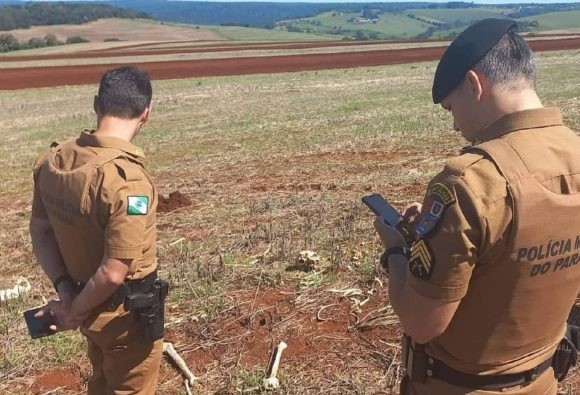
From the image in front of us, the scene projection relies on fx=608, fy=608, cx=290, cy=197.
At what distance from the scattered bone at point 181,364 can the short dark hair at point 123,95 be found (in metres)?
1.91

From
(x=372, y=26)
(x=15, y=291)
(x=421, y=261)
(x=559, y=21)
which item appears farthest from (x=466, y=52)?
(x=372, y=26)

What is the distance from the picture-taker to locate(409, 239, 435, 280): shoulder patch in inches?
69.9

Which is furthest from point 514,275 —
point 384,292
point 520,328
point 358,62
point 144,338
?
point 358,62

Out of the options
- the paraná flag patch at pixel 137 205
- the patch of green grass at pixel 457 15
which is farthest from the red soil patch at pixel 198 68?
the patch of green grass at pixel 457 15

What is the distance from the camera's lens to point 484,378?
6.73 ft

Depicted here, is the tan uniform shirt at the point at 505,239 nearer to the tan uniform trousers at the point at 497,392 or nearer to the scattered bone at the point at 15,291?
the tan uniform trousers at the point at 497,392

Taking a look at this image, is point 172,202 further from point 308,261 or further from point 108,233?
point 108,233

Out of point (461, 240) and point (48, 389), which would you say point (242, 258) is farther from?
point (461, 240)

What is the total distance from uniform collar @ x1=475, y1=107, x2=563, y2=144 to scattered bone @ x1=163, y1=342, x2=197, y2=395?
2.72m

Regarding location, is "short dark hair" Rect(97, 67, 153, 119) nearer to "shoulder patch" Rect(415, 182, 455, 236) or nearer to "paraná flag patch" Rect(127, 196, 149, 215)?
"paraná flag patch" Rect(127, 196, 149, 215)

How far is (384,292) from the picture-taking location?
476 centimetres

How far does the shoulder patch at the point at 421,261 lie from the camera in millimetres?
1775

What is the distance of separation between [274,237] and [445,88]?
4.43 meters

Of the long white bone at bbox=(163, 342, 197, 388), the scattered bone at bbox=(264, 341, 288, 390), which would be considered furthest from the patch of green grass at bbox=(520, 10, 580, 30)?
the long white bone at bbox=(163, 342, 197, 388)
